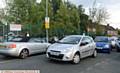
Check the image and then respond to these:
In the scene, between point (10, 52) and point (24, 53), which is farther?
point (24, 53)

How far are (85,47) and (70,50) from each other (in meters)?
1.75

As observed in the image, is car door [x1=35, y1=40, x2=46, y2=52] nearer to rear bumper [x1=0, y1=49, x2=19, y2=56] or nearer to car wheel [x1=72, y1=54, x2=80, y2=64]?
rear bumper [x1=0, y1=49, x2=19, y2=56]

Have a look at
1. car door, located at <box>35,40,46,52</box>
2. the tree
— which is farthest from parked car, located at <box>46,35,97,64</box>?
the tree

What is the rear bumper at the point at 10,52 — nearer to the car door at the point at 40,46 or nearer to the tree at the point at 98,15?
the car door at the point at 40,46

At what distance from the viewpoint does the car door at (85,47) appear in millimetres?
10934

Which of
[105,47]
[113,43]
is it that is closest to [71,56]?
[105,47]

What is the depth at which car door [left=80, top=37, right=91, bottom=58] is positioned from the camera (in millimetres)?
10934

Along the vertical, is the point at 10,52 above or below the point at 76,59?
above

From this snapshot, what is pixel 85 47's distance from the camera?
37.1 ft

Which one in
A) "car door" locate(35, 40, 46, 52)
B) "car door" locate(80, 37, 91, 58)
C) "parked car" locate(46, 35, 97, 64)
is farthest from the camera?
"car door" locate(35, 40, 46, 52)

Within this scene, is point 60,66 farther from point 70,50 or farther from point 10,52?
point 10,52

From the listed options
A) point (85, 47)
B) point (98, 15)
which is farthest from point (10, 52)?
point (98, 15)

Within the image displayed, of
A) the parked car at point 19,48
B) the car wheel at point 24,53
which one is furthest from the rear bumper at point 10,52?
the car wheel at point 24,53

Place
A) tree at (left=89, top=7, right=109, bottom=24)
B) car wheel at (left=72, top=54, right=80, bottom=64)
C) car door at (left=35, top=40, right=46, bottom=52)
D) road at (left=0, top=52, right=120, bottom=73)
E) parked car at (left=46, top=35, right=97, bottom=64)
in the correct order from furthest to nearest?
1. tree at (left=89, top=7, right=109, bottom=24)
2. car door at (left=35, top=40, right=46, bottom=52)
3. car wheel at (left=72, top=54, right=80, bottom=64)
4. parked car at (left=46, top=35, right=97, bottom=64)
5. road at (left=0, top=52, right=120, bottom=73)
